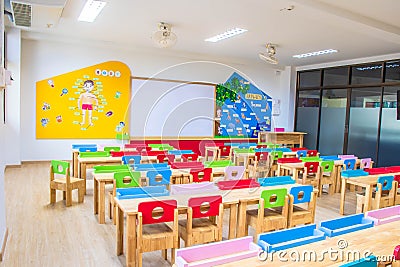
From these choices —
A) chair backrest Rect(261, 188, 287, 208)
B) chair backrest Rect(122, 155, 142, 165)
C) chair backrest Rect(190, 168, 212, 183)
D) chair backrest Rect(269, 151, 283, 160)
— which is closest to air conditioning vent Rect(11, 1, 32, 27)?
chair backrest Rect(122, 155, 142, 165)

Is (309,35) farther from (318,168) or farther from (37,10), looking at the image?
(37,10)

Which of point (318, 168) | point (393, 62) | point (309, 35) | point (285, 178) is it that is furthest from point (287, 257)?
point (393, 62)

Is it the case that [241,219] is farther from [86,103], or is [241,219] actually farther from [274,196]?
[86,103]

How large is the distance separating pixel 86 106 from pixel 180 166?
188 inches

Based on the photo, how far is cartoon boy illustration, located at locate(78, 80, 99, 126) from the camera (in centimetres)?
833

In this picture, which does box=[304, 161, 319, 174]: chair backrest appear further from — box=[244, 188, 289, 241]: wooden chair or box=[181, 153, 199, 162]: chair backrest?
box=[244, 188, 289, 241]: wooden chair

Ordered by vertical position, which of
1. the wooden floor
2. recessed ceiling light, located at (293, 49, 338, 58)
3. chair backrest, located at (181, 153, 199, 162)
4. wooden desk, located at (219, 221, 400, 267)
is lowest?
the wooden floor

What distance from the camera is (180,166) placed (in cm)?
466

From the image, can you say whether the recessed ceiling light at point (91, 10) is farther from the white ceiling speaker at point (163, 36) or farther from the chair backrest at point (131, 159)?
the chair backrest at point (131, 159)

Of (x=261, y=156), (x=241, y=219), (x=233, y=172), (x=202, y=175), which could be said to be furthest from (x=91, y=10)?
(x=241, y=219)

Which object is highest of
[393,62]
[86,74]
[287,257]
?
[393,62]

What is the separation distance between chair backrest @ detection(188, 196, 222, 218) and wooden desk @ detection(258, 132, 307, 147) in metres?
7.46

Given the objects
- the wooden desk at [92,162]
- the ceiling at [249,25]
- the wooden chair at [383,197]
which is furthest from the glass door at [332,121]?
the wooden desk at [92,162]

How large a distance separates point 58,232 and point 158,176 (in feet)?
4.34
